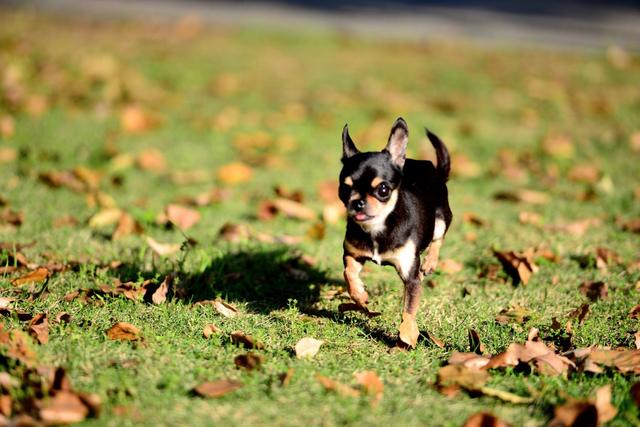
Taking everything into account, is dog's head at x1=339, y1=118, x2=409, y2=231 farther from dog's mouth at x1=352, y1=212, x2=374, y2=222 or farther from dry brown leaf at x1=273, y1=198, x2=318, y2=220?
dry brown leaf at x1=273, y1=198, x2=318, y2=220

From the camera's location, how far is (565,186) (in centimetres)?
628

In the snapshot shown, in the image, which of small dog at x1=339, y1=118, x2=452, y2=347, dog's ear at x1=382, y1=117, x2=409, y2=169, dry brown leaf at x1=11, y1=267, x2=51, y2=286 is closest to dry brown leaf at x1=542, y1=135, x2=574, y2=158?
small dog at x1=339, y1=118, x2=452, y2=347

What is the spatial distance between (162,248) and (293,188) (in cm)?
188

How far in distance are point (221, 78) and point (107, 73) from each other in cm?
144

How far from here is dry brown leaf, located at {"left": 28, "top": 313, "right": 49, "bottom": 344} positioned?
315 cm

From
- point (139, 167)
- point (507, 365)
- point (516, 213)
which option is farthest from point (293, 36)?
point (507, 365)

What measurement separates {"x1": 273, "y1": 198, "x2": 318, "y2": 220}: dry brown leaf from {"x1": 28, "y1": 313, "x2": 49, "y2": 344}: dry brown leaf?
2.22 metres

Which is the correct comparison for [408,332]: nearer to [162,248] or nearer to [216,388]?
[216,388]

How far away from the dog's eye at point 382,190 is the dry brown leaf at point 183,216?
2.05m

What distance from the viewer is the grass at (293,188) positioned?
9.72 feet

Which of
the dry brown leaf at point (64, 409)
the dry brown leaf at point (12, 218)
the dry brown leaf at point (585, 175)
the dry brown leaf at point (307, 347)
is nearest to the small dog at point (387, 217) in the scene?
the dry brown leaf at point (307, 347)

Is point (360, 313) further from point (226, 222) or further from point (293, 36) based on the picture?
point (293, 36)

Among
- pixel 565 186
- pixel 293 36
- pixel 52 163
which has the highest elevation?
pixel 293 36

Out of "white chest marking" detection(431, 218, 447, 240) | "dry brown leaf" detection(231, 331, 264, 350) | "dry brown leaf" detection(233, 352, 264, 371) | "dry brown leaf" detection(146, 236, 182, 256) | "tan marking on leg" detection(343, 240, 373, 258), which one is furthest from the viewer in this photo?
"dry brown leaf" detection(146, 236, 182, 256)
